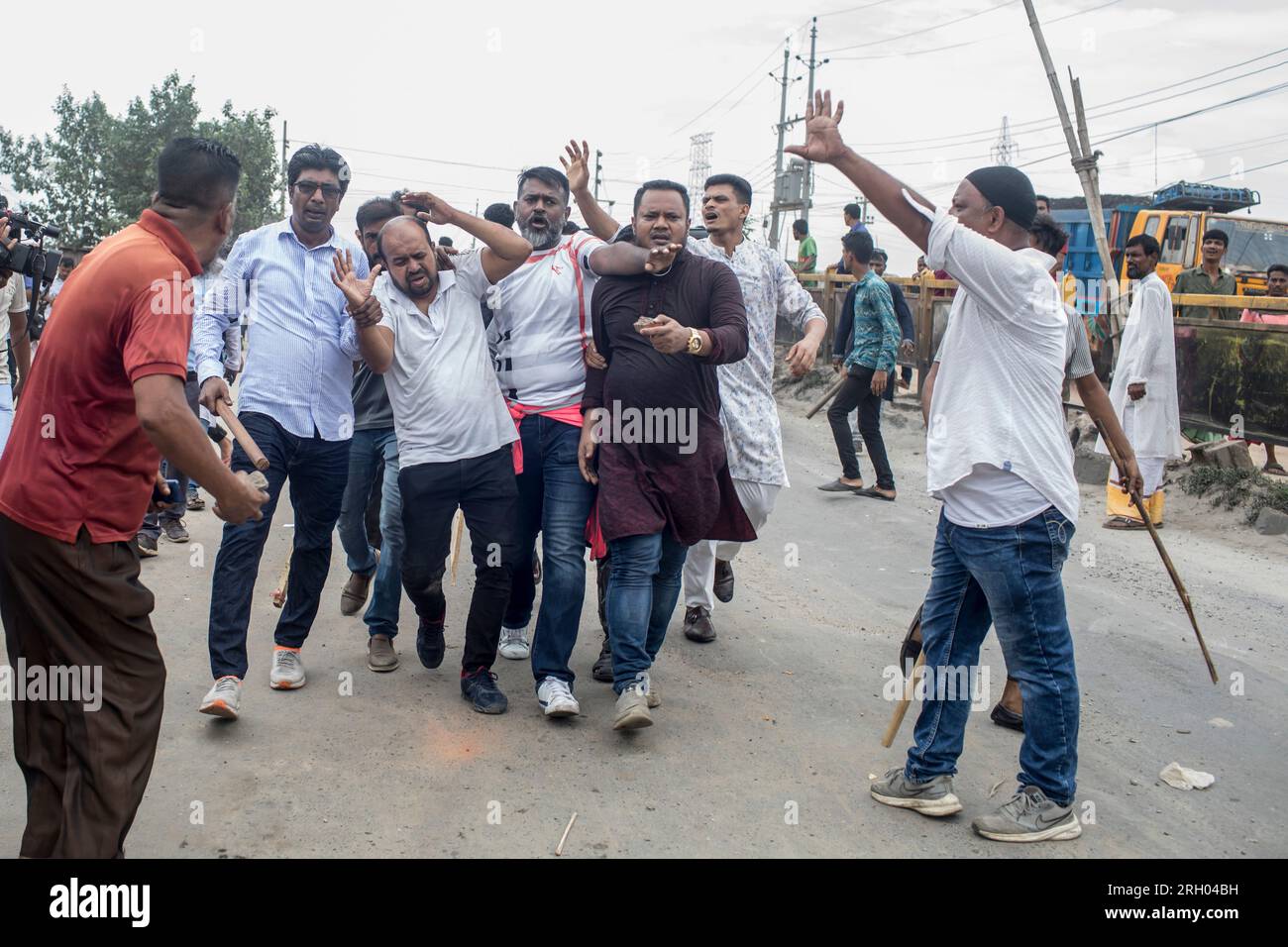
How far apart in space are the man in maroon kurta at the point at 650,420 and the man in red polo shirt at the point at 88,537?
1.68 m

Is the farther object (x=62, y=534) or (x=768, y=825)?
(x=768, y=825)

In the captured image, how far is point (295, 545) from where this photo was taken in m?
4.73

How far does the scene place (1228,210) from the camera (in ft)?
71.5

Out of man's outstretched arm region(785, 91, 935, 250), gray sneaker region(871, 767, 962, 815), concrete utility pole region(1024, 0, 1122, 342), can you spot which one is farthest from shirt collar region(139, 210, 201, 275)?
concrete utility pole region(1024, 0, 1122, 342)

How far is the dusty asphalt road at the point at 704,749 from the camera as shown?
137 inches

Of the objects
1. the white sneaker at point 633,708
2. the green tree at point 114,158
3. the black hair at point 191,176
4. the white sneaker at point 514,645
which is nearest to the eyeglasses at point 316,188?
the black hair at point 191,176

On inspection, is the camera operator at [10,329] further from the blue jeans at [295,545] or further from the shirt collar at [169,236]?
the shirt collar at [169,236]

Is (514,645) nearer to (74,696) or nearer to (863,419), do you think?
(74,696)

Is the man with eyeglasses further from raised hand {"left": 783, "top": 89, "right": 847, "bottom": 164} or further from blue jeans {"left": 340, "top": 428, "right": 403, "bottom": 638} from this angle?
raised hand {"left": 783, "top": 89, "right": 847, "bottom": 164}

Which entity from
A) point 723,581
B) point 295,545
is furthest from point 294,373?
point 723,581

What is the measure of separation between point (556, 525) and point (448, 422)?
0.59 meters

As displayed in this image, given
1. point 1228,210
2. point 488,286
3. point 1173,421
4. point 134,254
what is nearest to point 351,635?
point 488,286
